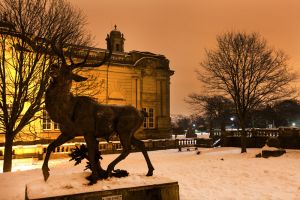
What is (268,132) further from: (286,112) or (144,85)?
(286,112)

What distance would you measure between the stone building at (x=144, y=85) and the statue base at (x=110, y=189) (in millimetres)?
23054

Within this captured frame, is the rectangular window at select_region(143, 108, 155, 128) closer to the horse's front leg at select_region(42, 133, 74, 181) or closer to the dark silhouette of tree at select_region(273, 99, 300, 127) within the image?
the horse's front leg at select_region(42, 133, 74, 181)

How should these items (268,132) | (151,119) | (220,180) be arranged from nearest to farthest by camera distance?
1. (220,180)
2. (268,132)
3. (151,119)

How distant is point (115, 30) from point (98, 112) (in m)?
34.6

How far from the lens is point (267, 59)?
75.6 ft

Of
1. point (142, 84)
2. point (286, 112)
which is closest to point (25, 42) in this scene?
point (142, 84)

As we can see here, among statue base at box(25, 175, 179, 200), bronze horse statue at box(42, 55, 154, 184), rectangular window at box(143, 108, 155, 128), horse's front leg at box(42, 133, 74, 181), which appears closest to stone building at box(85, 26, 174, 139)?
rectangular window at box(143, 108, 155, 128)

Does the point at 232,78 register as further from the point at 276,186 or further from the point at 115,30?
the point at 115,30

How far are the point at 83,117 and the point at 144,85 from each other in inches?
1030

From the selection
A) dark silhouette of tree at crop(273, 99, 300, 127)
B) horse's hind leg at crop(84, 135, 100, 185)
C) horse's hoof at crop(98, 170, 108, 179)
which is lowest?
horse's hoof at crop(98, 170, 108, 179)

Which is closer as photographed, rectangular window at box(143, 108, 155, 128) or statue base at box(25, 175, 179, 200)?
statue base at box(25, 175, 179, 200)

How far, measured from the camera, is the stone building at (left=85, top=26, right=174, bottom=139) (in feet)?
99.5

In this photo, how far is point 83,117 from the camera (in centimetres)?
632

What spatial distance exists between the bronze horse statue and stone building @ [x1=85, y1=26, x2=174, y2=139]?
22.6m
